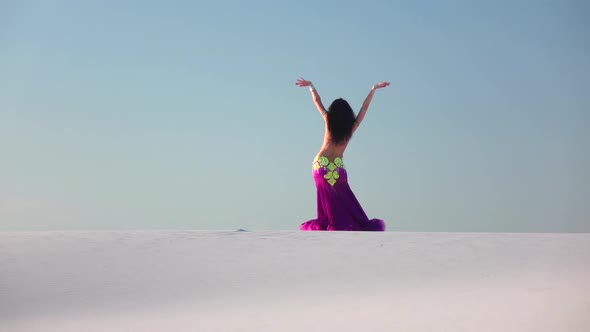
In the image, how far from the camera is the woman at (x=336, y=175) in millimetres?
10016

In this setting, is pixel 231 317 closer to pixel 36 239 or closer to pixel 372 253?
pixel 372 253

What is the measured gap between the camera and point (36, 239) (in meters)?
7.34

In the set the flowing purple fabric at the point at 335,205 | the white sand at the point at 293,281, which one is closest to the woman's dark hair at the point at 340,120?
the flowing purple fabric at the point at 335,205

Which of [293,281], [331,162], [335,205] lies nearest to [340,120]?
[331,162]

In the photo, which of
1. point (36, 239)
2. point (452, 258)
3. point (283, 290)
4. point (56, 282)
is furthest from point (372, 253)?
point (36, 239)

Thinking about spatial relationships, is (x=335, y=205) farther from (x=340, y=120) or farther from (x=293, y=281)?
(x=293, y=281)

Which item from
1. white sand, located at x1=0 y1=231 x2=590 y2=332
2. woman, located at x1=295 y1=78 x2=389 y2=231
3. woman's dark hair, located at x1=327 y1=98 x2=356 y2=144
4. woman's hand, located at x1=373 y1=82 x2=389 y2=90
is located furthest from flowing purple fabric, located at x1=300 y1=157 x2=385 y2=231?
white sand, located at x1=0 y1=231 x2=590 y2=332

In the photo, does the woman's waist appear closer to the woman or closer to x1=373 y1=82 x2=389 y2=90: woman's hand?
the woman

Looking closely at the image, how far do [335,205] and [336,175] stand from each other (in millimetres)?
440

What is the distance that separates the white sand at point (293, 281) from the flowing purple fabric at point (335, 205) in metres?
2.30

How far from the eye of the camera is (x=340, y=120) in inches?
395

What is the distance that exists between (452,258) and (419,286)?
0.91 m

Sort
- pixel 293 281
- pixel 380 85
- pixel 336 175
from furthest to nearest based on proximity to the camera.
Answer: pixel 336 175 → pixel 380 85 → pixel 293 281

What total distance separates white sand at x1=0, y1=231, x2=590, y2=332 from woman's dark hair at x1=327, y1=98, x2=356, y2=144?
2.67 metres
